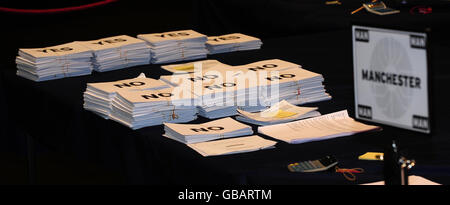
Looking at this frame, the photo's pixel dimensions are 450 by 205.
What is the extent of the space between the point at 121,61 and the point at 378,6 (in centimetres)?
179

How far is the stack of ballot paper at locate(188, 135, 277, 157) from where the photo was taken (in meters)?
2.34

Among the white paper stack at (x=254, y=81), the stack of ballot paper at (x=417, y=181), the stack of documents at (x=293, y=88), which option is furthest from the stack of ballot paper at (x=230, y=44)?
the stack of ballot paper at (x=417, y=181)

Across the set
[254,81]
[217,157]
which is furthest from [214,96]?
[217,157]

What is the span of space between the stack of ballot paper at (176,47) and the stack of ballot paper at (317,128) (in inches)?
48.2

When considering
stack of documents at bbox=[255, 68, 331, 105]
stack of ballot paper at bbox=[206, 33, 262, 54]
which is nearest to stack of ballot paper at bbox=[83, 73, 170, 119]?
stack of documents at bbox=[255, 68, 331, 105]

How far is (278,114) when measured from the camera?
270cm

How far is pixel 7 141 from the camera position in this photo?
369 centimetres

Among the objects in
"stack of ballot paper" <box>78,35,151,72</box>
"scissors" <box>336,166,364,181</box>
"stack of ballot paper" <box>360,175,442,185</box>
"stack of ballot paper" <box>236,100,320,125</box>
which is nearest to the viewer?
"stack of ballot paper" <box>360,175,442,185</box>

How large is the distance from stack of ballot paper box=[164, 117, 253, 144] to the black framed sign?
0.57 m

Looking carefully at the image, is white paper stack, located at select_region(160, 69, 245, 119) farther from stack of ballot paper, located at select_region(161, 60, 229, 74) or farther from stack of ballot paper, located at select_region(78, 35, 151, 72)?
stack of ballot paper, located at select_region(78, 35, 151, 72)

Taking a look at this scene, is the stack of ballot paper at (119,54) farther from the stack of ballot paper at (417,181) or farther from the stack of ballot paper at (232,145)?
the stack of ballot paper at (417,181)

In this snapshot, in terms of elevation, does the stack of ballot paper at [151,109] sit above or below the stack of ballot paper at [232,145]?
above

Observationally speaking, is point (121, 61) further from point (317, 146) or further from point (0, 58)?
point (0, 58)

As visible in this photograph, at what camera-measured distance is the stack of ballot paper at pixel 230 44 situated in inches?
152
